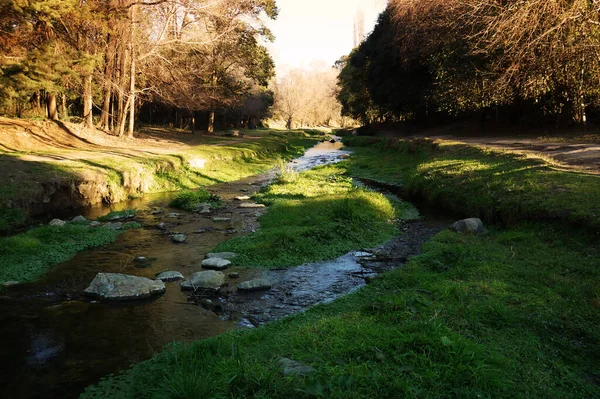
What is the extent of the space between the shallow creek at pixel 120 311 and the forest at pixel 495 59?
8486 millimetres

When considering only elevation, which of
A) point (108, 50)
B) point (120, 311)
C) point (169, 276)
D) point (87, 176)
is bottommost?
point (120, 311)

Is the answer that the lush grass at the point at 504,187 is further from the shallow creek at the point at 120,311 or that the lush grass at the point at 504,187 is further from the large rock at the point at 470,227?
the shallow creek at the point at 120,311

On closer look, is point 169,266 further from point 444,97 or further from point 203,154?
point 444,97

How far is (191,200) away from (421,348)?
34.6ft

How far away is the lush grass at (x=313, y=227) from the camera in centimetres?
829

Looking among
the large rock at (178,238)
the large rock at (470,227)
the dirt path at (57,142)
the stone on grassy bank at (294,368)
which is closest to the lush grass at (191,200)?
the large rock at (178,238)

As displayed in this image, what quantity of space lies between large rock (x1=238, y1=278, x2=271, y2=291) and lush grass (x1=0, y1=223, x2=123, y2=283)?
351 cm

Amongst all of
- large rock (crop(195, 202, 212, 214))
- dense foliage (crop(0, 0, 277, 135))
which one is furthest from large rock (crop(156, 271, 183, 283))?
dense foliage (crop(0, 0, 277, 135))

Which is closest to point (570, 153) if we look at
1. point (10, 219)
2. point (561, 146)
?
point (561, 146)

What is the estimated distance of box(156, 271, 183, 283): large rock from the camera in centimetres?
697

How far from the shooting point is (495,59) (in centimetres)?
1934

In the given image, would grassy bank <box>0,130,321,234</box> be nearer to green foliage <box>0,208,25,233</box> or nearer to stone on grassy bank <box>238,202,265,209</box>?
green foliage <box>0,208,25,233</box>

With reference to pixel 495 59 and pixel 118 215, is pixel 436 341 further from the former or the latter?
pixel 495 59

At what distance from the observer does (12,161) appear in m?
12.8
